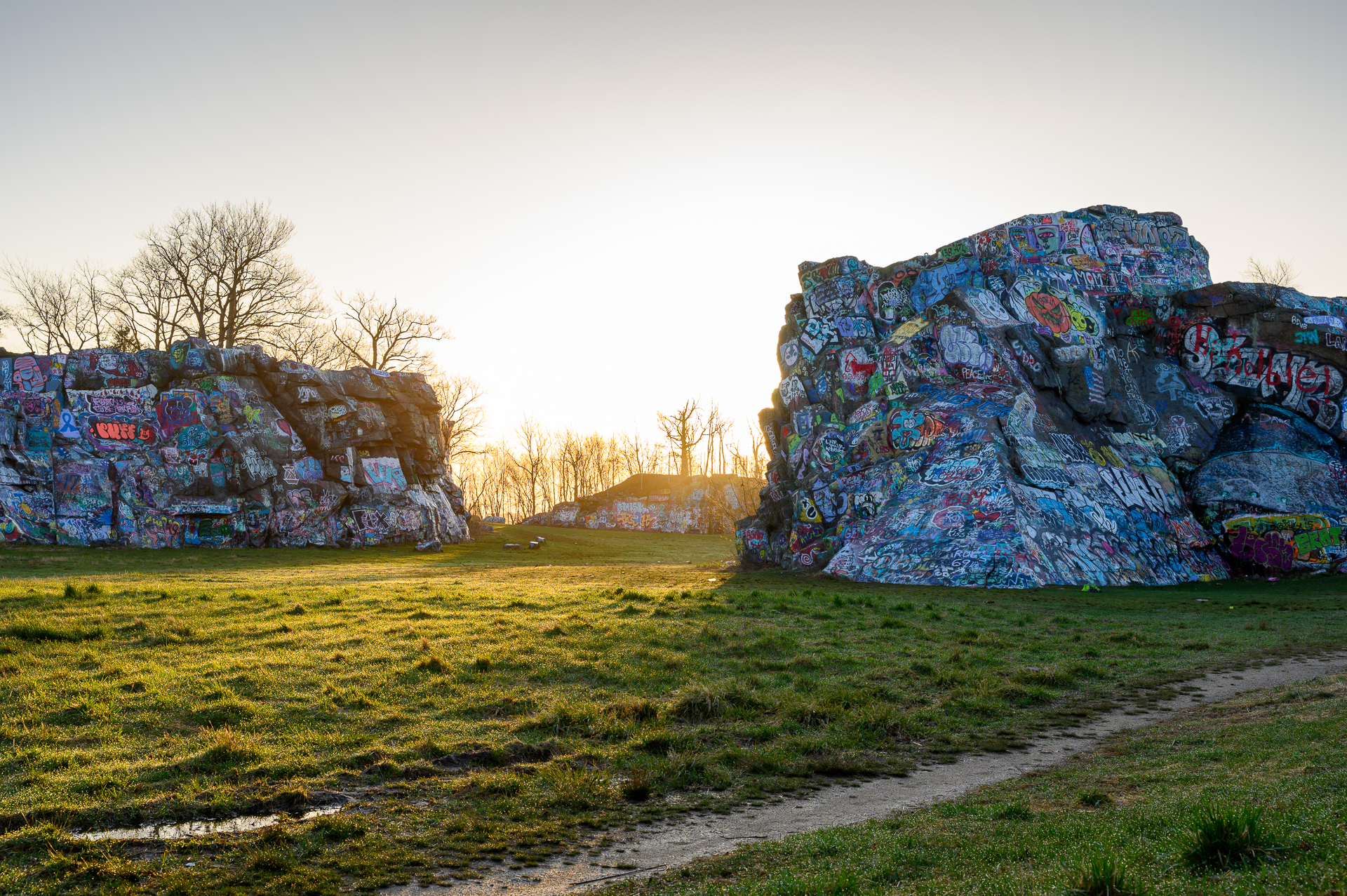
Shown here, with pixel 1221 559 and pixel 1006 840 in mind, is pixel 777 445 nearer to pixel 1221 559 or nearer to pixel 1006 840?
pixel 1221 559

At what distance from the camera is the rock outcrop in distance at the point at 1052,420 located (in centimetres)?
2994

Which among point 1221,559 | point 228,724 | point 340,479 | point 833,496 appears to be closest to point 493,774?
point 228,724

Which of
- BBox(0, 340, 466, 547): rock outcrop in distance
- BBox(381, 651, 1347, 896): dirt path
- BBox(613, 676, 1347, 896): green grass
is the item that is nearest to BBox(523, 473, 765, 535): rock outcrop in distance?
BBox(0, 340, 466, 547): rock outcrop in distance

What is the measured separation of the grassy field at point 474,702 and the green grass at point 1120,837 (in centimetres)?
172

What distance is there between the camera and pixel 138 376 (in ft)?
139

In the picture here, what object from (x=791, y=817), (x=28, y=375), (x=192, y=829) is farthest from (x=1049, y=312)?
(x=28, y=375)

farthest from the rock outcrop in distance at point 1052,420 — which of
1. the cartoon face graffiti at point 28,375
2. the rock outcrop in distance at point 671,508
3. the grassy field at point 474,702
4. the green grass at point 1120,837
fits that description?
the cartoon face graffiti at point 28,375

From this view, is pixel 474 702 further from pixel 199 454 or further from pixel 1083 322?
pixel 199 454

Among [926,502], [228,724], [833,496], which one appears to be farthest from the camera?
[833,496]

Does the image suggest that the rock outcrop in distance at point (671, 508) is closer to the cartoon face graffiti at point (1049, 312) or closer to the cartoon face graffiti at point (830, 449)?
the cartoon face graffiti at point (830, 449)

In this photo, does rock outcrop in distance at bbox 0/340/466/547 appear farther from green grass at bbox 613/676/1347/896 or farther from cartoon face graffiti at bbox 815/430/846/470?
green grass at bbox 613/676/1347/896

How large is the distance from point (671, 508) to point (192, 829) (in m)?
69.0

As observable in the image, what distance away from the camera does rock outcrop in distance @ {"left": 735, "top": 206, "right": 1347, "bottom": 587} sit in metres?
29.9

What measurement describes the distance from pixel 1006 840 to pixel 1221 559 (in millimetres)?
33275
